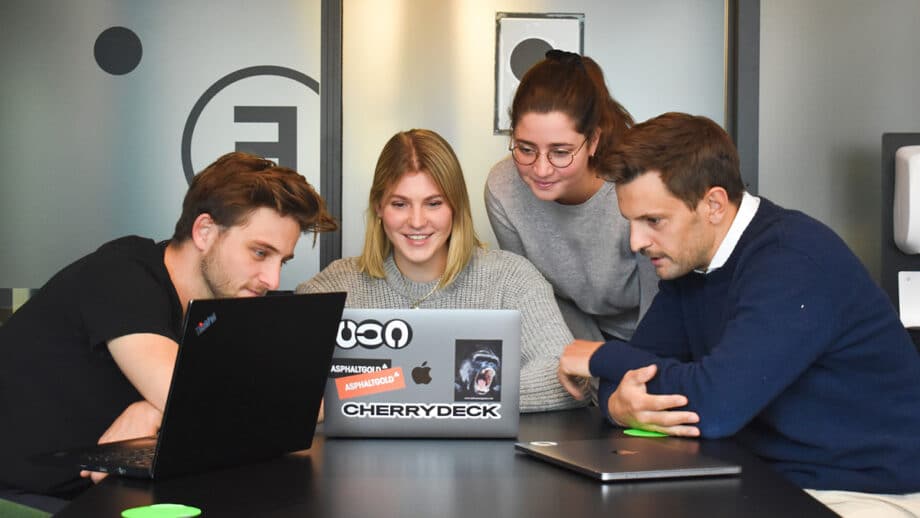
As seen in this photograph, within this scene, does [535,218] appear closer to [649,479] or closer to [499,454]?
[499,454]

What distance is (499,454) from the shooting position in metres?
1.54

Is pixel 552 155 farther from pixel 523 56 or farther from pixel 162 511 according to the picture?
pixel 162 511

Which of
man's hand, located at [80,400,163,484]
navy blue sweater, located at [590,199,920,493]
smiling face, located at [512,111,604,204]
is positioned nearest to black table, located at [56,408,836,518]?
navy blue sweater, located at [590,199,920,493]

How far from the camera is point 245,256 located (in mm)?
1931

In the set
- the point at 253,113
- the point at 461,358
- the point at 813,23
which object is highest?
the point at 813,23

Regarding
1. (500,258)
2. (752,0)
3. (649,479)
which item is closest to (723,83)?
(752,0)

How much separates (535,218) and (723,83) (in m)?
1.35

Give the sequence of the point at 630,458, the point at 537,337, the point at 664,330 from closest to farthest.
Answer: the point at 630,458
the point at 664,330
the point at 537,337

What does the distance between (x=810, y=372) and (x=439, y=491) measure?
71 centimetres

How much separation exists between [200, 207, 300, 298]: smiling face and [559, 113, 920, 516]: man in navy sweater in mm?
619

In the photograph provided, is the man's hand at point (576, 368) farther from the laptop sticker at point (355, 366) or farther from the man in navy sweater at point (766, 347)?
the laptop sticker at point (355, 366)

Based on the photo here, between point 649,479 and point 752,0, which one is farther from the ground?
point 752,0

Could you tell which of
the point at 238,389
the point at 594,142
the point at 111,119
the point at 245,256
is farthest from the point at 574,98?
the point at 111,119

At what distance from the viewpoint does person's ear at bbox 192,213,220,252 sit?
6.32 ft
